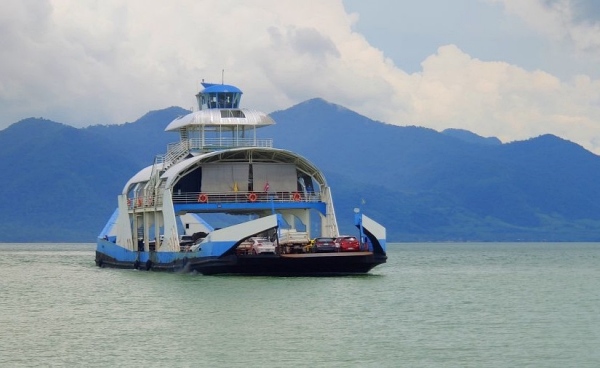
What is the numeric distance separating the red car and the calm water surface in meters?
1.56

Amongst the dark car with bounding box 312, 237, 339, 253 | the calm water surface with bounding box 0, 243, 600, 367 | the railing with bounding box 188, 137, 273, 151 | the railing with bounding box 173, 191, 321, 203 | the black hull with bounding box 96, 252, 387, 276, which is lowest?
the calm water surface with bounding box 0, 243, 600, 367

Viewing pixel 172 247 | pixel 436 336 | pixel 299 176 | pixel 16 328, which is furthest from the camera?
pixel 299 176

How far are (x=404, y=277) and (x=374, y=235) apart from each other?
1061 cm

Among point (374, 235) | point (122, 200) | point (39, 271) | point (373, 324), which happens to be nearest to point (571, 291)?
point (374, 235)

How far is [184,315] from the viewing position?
48312 mm

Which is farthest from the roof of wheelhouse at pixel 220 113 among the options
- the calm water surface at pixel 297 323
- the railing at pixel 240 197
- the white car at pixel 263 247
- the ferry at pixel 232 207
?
the white car at pixel 263 247

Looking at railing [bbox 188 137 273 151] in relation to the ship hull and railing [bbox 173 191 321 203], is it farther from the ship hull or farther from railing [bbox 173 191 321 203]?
the ship hull

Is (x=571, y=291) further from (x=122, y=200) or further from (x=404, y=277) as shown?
(x=122, y=200)

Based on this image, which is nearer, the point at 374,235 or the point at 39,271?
the point at 374,235

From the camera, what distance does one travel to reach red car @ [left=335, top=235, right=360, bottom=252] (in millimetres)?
63625

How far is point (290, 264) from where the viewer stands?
2436 inches

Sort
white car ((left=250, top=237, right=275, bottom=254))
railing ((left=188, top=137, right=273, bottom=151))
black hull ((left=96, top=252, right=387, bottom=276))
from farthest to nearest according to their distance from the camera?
railing ((left=188, top=137, right=273, bottom=151)) < white car ((left=250, top=237, right=275, bottom=254)) < black hull ((left=96, top=252, right=387, bottom=276))

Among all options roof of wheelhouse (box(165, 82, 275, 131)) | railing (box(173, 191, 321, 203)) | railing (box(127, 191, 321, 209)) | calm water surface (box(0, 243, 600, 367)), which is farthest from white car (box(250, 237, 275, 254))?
roof of wheelhouse (box(165, 82, 275, 131))

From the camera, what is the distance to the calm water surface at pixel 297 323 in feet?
122
